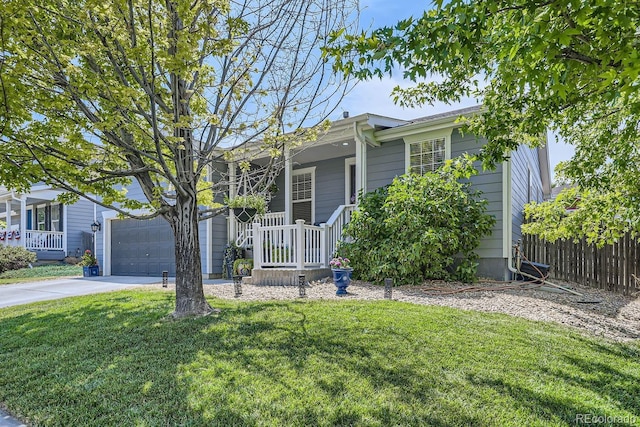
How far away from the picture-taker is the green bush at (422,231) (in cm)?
740

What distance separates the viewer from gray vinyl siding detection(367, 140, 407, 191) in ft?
30.6

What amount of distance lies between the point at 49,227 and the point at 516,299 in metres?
21.3

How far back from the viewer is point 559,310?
18.6 ft

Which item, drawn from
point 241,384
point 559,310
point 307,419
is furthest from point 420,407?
point 559,310

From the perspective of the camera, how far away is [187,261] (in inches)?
198

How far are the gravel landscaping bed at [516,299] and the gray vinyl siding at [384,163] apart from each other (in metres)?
2.92

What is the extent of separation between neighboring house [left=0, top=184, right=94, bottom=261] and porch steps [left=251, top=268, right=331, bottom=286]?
44.6ft

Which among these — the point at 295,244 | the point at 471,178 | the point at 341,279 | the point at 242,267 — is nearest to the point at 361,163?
the point at 471,178

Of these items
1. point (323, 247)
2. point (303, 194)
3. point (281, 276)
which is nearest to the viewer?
point (281, 276)

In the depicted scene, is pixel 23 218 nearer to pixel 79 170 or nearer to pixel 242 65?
pixel 79 170

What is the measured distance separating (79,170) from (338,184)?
7.33m

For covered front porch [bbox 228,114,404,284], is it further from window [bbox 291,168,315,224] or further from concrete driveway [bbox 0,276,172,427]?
concrete driveway [bbox 0,276,172,427]

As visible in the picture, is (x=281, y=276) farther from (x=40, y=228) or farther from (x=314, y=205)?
Result: (x=40, y=228)

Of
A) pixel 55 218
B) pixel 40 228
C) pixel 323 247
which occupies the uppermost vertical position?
pixel 55 218
